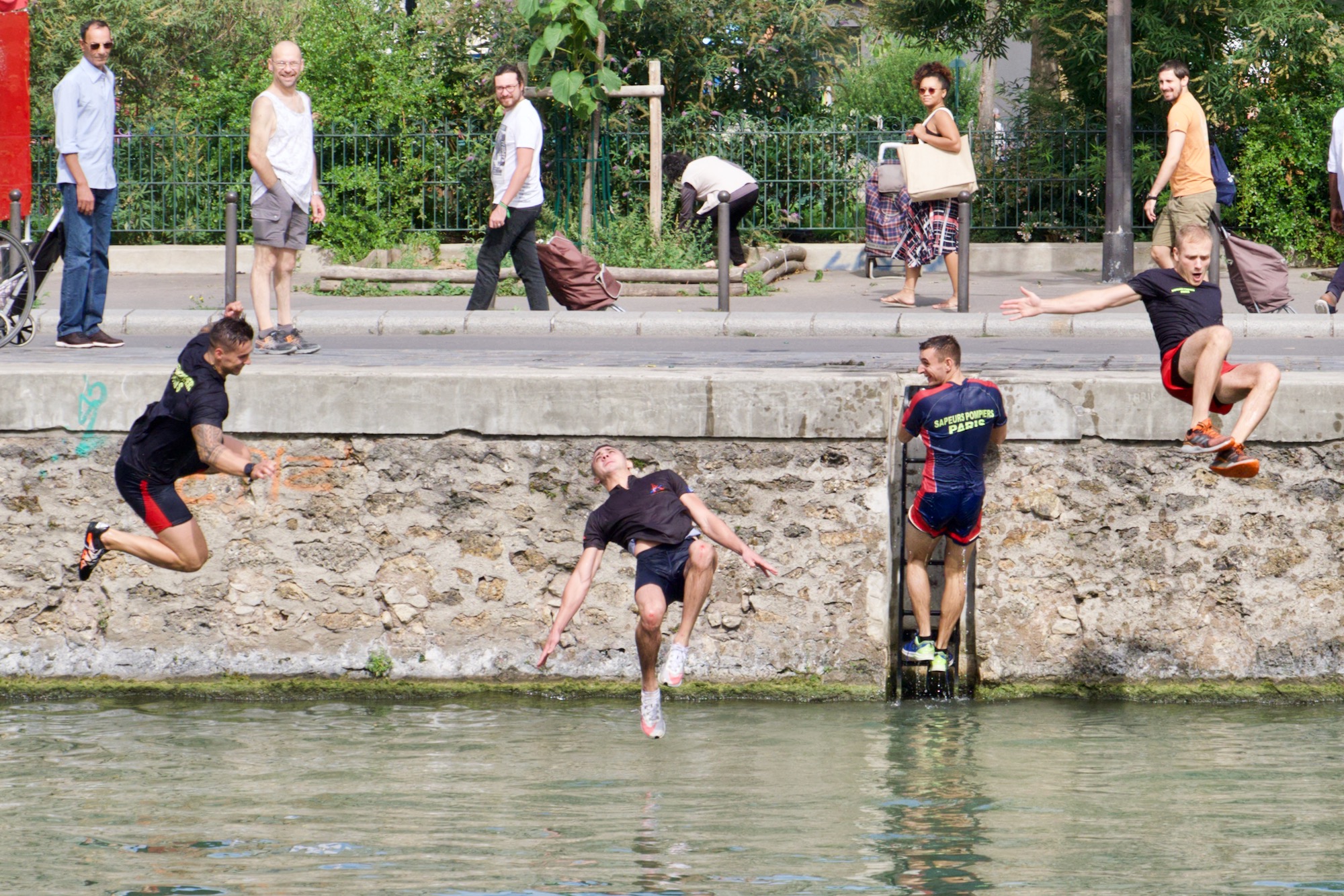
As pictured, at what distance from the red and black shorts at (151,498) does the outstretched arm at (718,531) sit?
2.39 metres

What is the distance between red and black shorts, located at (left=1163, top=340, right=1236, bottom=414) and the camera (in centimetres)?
828

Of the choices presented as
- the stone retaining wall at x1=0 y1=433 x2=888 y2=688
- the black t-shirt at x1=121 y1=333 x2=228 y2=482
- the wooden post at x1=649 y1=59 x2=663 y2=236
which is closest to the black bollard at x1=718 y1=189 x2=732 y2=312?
the wooden post at x1=649 y1=59 x2=663 y2=236

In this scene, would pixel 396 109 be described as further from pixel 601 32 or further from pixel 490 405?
pixel 490 405

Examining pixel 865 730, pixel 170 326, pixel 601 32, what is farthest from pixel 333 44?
pixel 865 730

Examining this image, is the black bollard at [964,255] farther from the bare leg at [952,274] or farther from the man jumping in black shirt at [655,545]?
the man jumping in black shirt at [655,545]

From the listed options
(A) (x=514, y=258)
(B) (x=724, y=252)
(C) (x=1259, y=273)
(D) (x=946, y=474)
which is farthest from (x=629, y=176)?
(D) (x=946, y=474)

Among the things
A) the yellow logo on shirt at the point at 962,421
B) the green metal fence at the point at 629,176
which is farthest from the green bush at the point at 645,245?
the yellow logo on shirt at the point at 962,421

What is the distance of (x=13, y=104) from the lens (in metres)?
17.3

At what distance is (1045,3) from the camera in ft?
62.0

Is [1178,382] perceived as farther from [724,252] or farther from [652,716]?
[724,252]

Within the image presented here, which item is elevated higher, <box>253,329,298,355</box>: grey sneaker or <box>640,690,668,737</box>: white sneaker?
<box>253,329,298,355</box>: grey sneaker

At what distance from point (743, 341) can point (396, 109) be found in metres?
7.57

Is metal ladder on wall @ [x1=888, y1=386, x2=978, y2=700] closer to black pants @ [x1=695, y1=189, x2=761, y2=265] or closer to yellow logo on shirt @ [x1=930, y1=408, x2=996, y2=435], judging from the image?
yellow logo on shirt @ [x1=930, y1=408, x2=996, y2=435]

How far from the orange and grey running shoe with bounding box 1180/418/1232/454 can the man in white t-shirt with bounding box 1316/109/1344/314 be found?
228 inches
